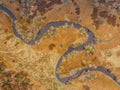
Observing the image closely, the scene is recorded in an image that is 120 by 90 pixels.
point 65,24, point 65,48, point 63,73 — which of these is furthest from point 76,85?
point 65,24

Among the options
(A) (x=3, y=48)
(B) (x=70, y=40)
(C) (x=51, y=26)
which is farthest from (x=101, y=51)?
(A) (x=3, y=48)

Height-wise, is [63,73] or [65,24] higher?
[65,24]

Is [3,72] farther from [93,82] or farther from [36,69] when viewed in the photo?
[93,82]

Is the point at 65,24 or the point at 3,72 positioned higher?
the point at 65,24

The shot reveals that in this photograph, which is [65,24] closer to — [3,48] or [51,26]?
[51,26]

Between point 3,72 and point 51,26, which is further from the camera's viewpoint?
point 51,26

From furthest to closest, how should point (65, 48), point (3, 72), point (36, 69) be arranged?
1. point (65, 48)
2. point (36, 69)
3. point (3, 72)

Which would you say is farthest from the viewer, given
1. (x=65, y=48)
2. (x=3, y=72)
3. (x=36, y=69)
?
(x=65, y=48)

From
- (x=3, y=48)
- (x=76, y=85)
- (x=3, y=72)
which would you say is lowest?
(x=76, y=85)

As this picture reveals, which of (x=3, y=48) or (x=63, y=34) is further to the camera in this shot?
(x=63, y=34)
